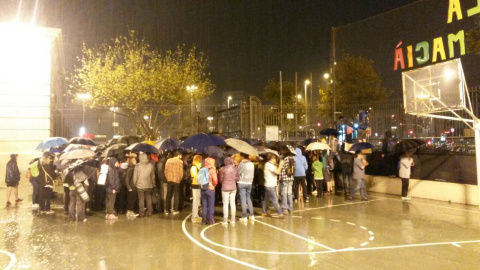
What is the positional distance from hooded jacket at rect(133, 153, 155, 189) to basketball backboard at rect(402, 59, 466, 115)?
829 centimetres

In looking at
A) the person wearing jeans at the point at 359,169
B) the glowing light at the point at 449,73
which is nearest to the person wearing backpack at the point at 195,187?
the person wearing jeans at the point at 359,169

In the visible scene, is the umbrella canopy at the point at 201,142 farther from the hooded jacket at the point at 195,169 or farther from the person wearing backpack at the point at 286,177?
the person wearing backpack at the point at 286,177

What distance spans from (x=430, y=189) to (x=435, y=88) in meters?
4.04

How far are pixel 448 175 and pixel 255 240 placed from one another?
9.11 meters

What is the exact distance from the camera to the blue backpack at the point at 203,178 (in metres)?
9.64

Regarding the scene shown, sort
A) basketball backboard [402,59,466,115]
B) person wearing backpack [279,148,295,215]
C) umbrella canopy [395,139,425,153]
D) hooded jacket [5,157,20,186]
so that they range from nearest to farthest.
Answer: person wearing backpack [279,148,295,215], basketball backboard [402,59,466,115], hooded jacket [5,157,20,186], umbrella canopy [395,139,425,153]

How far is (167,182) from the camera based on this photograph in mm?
11375

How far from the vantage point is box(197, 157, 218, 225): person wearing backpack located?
9703 mm

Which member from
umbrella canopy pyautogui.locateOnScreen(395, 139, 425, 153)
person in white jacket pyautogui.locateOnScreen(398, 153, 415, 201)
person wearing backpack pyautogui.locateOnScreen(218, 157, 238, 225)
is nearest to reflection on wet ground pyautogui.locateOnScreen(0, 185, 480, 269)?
person wearing backpack pyautogui.locateOnScreen(218, 157, 238, 225)

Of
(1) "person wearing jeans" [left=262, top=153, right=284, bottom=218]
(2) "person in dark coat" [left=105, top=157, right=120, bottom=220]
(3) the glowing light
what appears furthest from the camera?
(3) the glowing light

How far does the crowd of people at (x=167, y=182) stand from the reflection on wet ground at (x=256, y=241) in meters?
0.41

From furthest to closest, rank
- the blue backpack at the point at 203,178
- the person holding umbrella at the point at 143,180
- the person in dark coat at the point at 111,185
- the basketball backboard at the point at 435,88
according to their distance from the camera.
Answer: the basketball backboard at the point at 435,88 → the person holding umbrella at the point at 143,180 → the person in dark coat at the point at 111,185 → the blue backpack at the point at 203,178

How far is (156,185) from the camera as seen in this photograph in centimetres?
1191

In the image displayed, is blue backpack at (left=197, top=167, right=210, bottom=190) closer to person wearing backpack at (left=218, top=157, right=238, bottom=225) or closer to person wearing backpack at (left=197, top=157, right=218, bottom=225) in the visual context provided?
person wearing backpack at (left=197, top=157, right=218, bottom=225)
